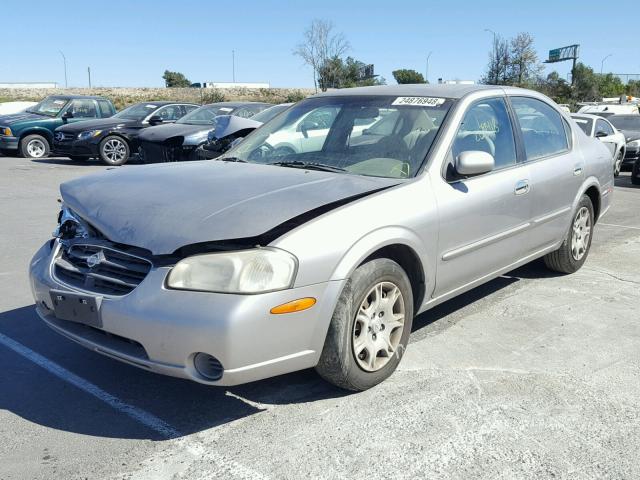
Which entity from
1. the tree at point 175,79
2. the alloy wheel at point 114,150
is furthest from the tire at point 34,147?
the tree at point 175,79

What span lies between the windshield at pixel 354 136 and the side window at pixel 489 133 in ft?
0.59

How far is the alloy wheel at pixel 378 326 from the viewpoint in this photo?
338 centimetres

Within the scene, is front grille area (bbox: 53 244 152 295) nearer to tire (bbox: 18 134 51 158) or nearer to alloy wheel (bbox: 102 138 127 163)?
alloy wheel (bbox: 102 138 127 163)

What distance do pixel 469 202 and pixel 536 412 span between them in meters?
1.36

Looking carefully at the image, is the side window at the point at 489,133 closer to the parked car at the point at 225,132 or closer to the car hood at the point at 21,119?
the parked car at the point at 225,132


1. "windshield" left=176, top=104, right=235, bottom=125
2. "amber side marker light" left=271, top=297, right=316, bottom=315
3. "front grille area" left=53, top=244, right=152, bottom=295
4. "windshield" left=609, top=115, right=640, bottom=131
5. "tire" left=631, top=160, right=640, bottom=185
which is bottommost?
"tire" left=631, top=160, right=640, bottom=185

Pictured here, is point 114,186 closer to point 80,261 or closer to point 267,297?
point 80,261

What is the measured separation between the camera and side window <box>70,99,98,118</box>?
16.4 metres

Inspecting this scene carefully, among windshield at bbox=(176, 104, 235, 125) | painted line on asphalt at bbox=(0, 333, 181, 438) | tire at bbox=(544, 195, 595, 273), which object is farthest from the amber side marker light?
windshield at bbox=(176, 104, 235, 125)

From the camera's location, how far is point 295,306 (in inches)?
117

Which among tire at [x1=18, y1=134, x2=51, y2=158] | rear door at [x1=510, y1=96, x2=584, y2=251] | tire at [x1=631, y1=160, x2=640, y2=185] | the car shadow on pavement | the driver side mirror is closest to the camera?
the car shadow on pavement

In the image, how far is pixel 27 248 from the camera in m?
6.66

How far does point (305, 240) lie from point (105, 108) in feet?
49.7

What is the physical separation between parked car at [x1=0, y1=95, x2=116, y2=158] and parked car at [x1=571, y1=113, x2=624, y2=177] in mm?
11333
